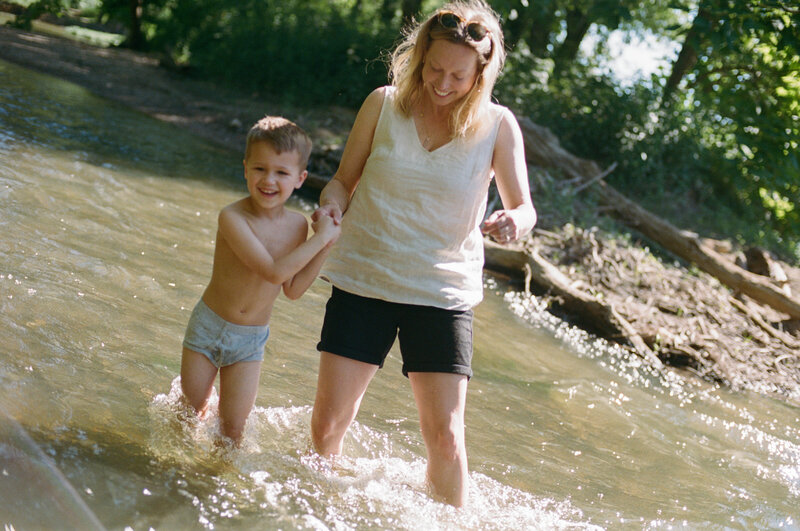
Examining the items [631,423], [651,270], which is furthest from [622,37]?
[631,423]

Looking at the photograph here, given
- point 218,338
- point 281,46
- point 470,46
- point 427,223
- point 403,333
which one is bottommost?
point 218,338

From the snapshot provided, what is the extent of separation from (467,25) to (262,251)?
47.1 inches

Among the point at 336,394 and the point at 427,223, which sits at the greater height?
the point at 427,223

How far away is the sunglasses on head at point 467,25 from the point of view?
313cm

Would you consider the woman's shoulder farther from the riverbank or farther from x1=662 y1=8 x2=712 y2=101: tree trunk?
x1=662 y1=8 x2=712 y2=101: tree trunk

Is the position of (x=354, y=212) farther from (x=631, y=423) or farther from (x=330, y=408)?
(x=631, y=423)

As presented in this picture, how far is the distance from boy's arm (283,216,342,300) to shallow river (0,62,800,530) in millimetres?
759

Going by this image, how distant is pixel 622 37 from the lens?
23.3 meters

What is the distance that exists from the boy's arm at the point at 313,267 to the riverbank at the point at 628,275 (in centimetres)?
526

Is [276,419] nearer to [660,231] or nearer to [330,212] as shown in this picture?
[330,212]

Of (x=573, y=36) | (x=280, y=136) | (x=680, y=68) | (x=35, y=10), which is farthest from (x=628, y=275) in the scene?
(x=35, y=10)

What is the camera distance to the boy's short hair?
3205 millimetres

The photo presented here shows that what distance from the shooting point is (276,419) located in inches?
163

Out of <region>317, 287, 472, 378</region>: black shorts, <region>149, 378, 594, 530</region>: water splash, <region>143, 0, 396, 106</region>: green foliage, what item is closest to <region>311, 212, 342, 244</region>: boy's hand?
<region>317, 287, 472, 378</region>: black shorts
